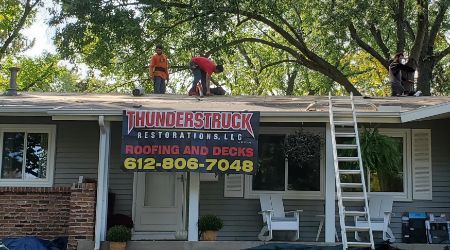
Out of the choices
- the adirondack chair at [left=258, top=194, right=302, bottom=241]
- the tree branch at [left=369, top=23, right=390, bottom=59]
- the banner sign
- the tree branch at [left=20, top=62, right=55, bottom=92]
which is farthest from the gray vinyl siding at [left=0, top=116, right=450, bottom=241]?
the tree branch at [left=20, top=62, right=55, bottom=92]

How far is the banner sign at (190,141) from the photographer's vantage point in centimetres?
968

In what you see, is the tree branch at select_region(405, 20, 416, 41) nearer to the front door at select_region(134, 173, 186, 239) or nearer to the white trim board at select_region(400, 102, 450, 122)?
the white trim board at select_region(400, 102, 450, 122)

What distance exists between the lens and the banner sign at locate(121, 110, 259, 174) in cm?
968

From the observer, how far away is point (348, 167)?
416 inches

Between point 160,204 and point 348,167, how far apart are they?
12.5ft

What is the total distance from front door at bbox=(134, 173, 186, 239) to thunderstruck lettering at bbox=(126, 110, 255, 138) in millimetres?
2075

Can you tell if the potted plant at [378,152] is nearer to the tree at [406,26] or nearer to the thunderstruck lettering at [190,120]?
the thunderstruck lettering at [190,120]

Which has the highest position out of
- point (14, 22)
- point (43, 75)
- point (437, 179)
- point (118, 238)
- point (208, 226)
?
point (14, 22)

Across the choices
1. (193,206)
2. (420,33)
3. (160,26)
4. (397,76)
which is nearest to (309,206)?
(193,206)

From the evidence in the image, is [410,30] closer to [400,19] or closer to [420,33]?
[420,33]

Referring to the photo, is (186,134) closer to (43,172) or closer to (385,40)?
(43,172)

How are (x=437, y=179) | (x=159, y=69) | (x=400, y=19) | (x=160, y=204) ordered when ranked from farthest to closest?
(x=400, y=19) < (x=159, y=69) < (x=160, y=204) < (x=437, y=179)

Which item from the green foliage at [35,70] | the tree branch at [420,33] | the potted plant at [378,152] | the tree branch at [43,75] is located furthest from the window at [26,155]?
the tree branch at [43,75]

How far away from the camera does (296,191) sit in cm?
1130
